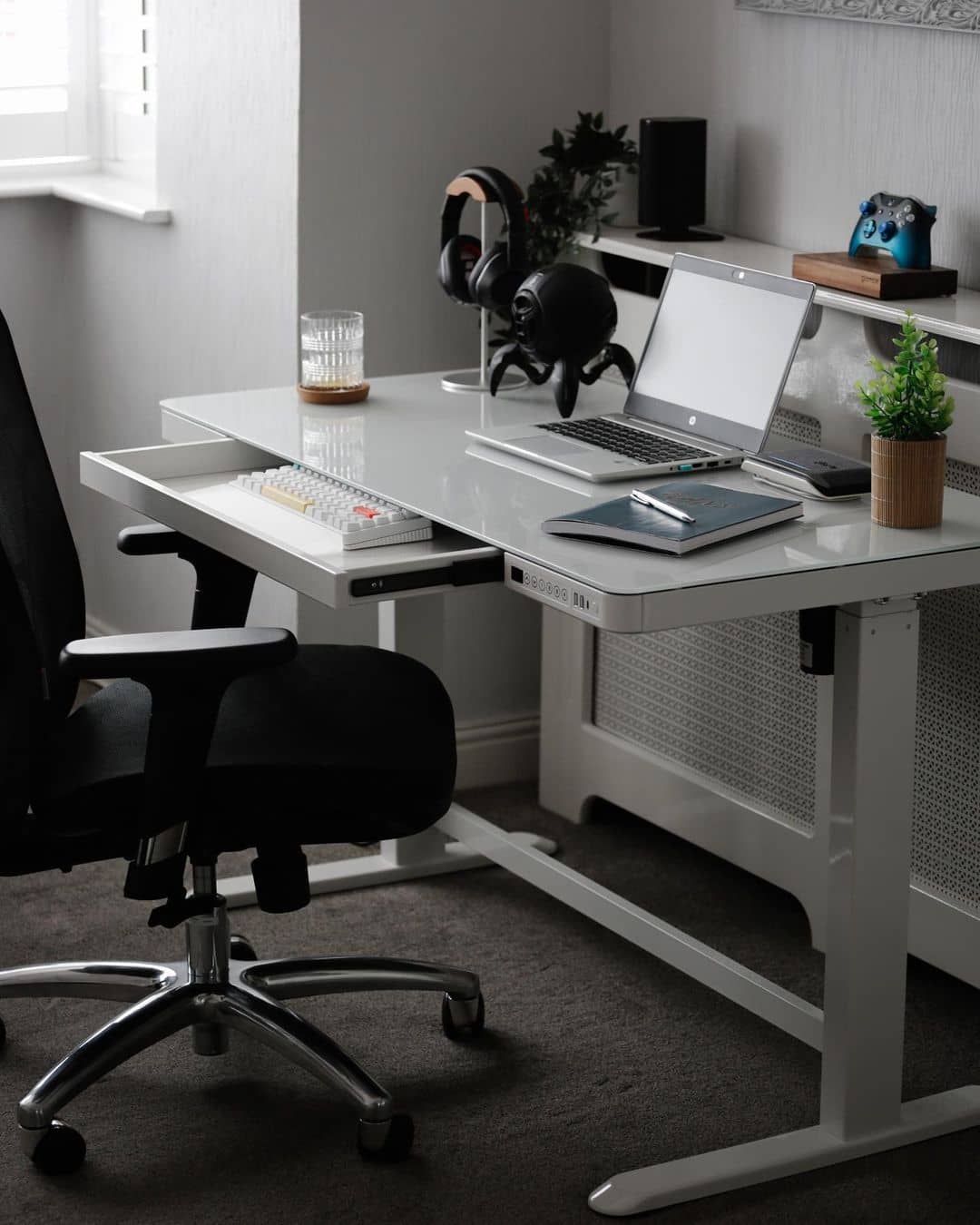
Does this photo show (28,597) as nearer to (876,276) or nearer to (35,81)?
(876,276)

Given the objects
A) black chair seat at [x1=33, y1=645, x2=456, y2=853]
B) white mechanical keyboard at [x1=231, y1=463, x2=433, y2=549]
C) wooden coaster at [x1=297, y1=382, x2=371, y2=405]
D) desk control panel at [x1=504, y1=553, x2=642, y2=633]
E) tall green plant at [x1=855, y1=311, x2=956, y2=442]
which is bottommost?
black chair seat at [x1=33, y1=645, x2=456, y2=853]

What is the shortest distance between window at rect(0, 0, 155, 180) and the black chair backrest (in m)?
1.57

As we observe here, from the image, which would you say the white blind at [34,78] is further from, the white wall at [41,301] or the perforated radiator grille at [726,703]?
the perforated radiator grille at [726,703]

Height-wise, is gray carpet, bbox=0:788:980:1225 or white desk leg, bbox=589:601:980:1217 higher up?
white desk leg, bbox=589:601:980:1217

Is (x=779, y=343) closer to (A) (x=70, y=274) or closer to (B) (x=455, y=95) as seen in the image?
(B) (x=455, y=95)

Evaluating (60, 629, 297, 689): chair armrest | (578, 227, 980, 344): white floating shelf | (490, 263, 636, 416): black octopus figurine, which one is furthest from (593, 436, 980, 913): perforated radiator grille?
(60, 629, 297, 689): chair armrest

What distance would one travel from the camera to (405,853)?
9.96ft

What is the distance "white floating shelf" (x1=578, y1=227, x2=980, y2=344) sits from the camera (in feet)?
7.78

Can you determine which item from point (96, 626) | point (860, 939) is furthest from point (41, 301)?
point (860, 939)

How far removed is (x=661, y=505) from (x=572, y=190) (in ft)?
3.69

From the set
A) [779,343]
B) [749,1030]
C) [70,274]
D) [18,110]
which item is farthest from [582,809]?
[18,110]

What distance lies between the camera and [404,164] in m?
3.15

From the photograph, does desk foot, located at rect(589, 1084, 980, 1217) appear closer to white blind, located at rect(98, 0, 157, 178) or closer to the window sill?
the window sill

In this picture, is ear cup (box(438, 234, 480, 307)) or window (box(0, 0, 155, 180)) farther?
window (box(0, 0, 155, 180))
